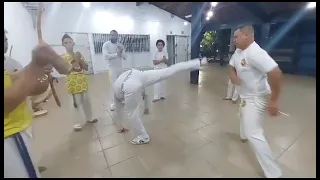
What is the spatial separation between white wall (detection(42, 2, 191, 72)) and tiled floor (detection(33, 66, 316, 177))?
286 millimetres

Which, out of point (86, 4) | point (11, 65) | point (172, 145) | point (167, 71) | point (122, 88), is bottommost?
point (172, 145)

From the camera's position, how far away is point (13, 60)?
562 millimetres

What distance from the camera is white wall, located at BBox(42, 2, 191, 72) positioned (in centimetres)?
69

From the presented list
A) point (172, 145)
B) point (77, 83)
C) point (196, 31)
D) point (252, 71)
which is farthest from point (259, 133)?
point (77, 83)

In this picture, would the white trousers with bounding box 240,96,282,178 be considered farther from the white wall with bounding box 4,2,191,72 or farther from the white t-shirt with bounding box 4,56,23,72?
the white t-shirt with bounding box 4,56,23,72

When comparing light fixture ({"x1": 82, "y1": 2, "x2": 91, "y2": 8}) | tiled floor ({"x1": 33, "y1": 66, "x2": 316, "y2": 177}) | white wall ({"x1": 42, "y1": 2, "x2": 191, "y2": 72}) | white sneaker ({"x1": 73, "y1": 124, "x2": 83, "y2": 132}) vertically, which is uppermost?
light fixture ({"x1": 82, "y1": 2, "x2": 91, "y2": 8})

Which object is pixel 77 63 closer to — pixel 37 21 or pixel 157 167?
pixel 37 21

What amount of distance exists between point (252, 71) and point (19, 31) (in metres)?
1.06

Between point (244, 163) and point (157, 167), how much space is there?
1.93ft

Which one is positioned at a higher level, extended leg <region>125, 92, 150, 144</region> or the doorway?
the doorway

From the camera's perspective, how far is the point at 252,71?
0.98m

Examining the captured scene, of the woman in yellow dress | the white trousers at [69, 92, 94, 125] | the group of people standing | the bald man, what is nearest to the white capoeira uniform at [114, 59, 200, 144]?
the group of people standing

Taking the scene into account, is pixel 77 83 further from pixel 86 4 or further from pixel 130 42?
pixel 86 4
